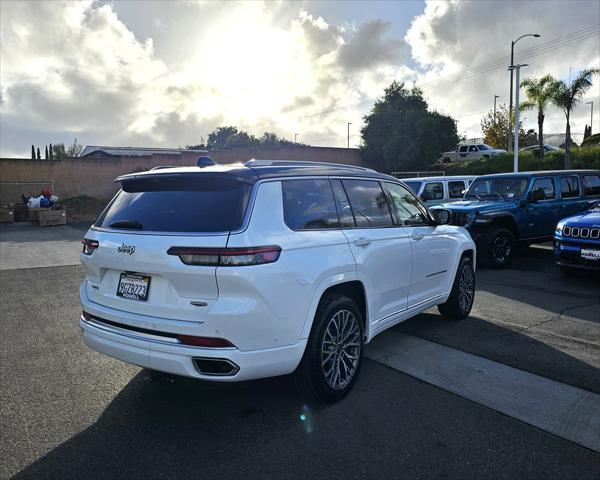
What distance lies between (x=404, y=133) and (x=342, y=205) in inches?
1327

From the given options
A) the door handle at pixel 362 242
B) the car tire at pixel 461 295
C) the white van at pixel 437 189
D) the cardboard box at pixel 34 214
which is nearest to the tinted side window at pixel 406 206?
the door handle at pixel 362 242

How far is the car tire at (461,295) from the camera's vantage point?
224 inches

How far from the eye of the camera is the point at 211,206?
3.26 metres

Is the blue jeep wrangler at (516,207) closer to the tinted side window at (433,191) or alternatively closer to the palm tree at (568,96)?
the tinted side window at (433,191)

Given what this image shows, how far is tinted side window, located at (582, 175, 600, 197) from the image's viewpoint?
36.1 feet

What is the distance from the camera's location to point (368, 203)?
4.34 metres

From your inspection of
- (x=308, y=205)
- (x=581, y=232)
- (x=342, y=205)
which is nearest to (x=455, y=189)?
(x=581, y=232)

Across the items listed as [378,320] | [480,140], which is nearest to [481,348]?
[378,320]

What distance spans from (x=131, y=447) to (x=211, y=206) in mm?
1648

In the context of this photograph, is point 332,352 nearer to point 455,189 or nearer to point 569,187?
point 569,187

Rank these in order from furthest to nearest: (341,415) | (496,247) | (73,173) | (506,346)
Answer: (73,173) < (496,247) < (506,346) < (341,415)

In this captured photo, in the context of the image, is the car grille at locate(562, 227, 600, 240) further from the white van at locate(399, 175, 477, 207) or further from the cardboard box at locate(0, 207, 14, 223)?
the cardboard box at locate(0, 207, 14, 223)

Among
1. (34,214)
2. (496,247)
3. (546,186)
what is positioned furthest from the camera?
(34,214)

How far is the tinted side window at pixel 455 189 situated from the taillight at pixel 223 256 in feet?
35.8
